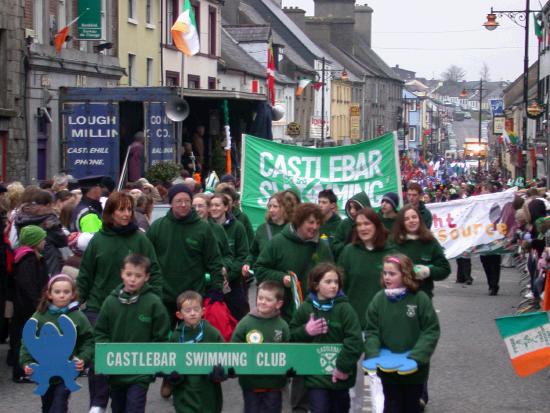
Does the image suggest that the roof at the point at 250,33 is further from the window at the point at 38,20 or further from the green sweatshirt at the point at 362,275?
the green sweatshirt at the point at 362,275

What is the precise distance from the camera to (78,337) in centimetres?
772

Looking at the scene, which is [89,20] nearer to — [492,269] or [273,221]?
[492,269]

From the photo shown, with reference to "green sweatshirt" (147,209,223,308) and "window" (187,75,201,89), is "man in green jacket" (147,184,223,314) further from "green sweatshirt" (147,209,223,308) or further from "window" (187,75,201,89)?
"window" (187,75,201,89)

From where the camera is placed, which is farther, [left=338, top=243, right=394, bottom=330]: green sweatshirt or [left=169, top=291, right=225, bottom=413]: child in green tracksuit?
[left=338, top=243, right=394, bottom=330]: green sweatshirt

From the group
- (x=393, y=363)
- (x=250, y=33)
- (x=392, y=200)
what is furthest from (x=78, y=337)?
(x=250, y=33)

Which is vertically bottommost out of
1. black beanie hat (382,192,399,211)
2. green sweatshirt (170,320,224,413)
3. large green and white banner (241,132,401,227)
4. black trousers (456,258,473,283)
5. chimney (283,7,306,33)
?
black trousers (456,258,473,283)

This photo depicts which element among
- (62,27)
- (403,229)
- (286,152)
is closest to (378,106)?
(62,27)

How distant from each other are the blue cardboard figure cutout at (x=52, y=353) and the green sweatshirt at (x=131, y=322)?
0.21m

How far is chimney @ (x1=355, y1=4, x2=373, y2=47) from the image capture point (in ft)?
307

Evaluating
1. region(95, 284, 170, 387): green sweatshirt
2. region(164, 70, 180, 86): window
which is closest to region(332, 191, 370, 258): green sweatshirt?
region(95, 284, 170, 387): green sweatshirt

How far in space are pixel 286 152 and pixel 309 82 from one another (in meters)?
48.1

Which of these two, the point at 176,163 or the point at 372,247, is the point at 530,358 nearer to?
the point at 372,247

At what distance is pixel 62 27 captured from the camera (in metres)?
26.8

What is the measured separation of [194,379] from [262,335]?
20.7 inches
